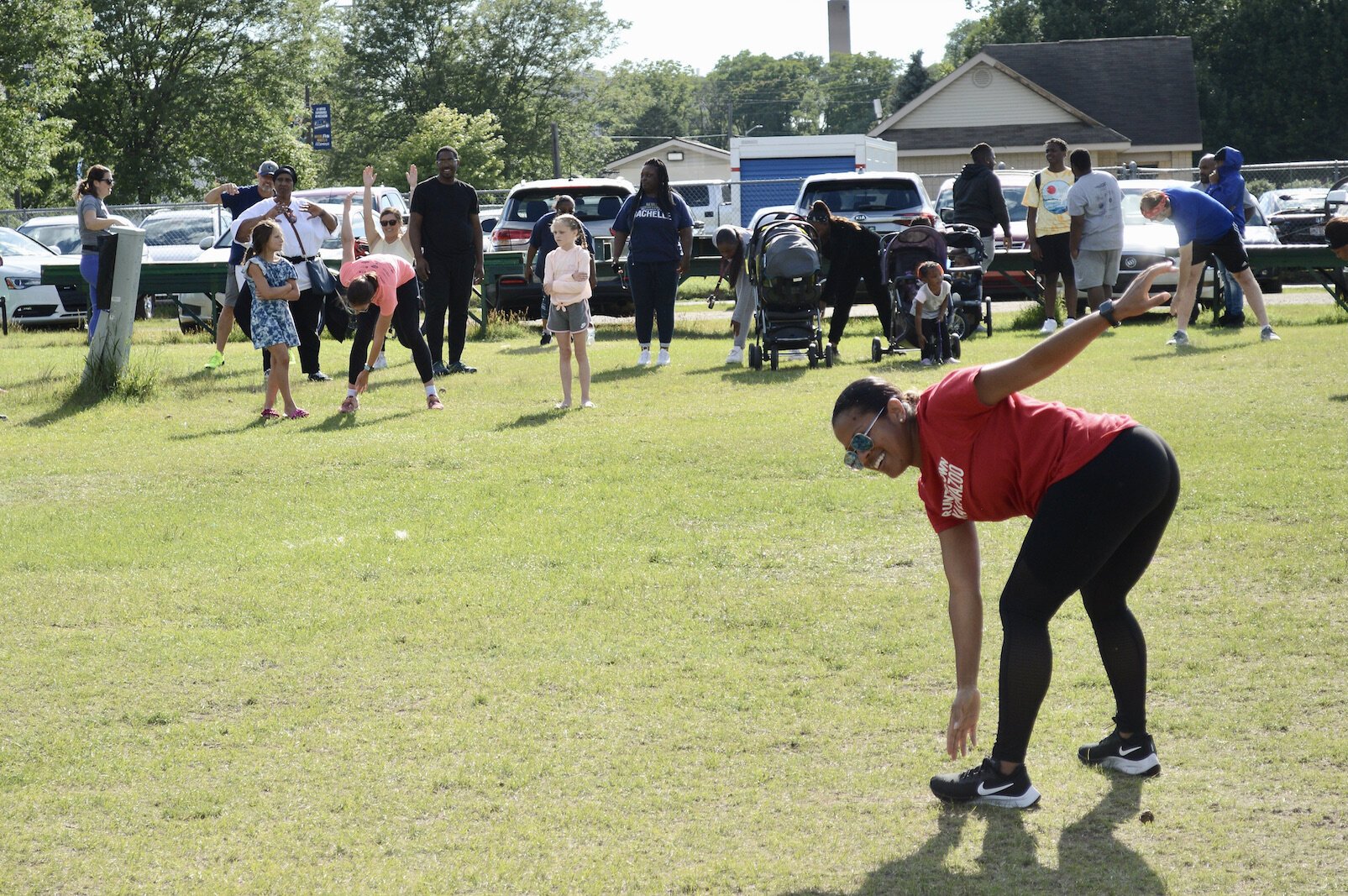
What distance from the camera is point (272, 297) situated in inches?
463

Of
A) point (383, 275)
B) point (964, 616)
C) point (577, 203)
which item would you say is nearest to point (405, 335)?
point (383, 275)

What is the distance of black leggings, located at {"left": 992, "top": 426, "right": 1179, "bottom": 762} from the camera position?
389 cm

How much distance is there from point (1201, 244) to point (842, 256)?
3668mm

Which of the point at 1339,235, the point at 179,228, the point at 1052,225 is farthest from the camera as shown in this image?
the point at 179,228

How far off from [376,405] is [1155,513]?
31.0 ft

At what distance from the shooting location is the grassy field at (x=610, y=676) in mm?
3967

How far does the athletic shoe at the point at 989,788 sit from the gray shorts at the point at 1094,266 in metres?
12.6

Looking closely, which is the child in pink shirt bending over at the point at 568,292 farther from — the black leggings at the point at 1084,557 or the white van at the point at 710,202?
the white van at the point at 710,202

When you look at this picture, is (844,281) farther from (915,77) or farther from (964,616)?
(915,77)

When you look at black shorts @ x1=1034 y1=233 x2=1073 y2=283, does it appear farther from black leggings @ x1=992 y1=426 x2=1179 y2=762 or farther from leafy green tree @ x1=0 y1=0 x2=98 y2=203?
leafy green tree @ x1=0 y1=0 x2=98 y2=203

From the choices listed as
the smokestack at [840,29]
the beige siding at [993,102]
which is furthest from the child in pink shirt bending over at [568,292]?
the smokestack at [840,29]

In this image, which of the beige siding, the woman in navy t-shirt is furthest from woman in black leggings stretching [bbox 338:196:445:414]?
the beige siding

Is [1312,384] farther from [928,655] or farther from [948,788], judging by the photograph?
[948,788]

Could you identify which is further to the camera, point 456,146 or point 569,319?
point 456,146
